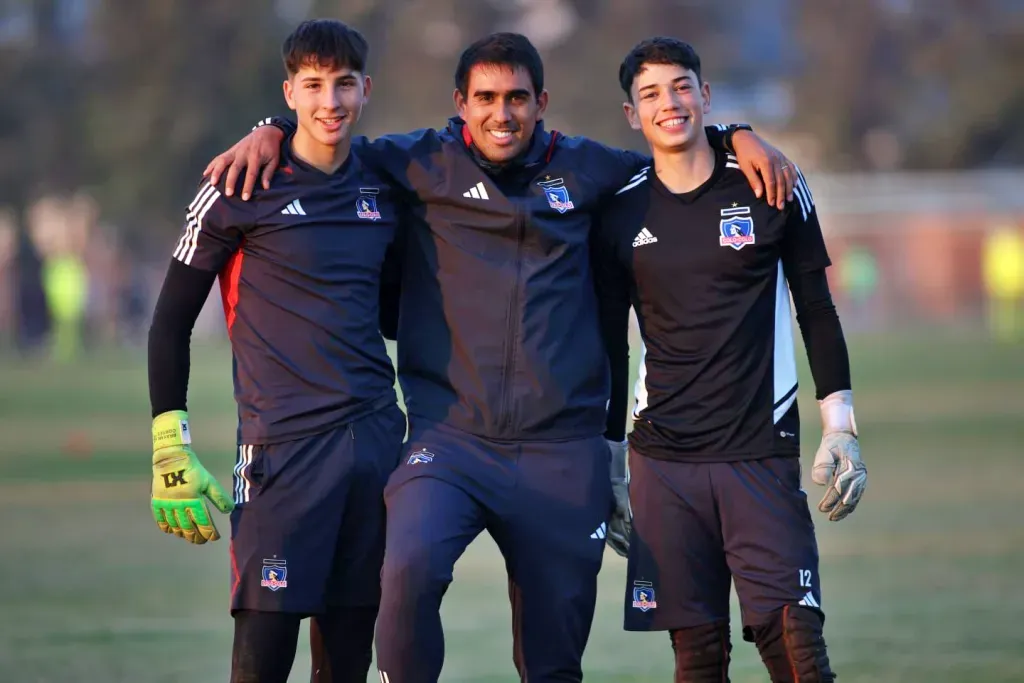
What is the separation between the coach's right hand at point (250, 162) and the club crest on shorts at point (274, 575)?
1244mm

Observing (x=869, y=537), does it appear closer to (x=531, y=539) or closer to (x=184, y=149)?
(x=531, y=539)

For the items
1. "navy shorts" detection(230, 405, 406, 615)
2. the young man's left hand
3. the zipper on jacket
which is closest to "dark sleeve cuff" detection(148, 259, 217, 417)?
"navy shorts" detection(230, 405, 406, 615)

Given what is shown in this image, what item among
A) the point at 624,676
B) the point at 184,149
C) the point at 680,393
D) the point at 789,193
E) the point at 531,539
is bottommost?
the point at 624,676

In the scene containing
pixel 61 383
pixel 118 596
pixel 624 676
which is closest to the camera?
pixel 624 676

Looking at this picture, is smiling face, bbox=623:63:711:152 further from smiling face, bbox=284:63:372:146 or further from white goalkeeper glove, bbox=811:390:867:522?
white goalkeeper glove, bbox=811:390:867:522

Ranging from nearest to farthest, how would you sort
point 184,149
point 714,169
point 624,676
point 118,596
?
point 714,169 < point 624,676 < point 118,596 < point 184,149

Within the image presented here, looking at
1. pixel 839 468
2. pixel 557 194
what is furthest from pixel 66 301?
pixel 839 468

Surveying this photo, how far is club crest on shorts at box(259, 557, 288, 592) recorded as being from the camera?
19.7 feet

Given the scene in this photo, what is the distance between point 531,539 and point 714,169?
1.51 metres

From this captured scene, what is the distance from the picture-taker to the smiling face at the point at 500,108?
6.21 meters

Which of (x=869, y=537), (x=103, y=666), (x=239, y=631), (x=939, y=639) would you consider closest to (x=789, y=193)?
(x=239, y=631)

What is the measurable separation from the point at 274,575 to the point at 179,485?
45 cm

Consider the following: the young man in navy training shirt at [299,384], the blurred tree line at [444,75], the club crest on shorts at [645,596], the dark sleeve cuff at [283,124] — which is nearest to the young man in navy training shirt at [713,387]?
the club crest on shorts at [645,596]

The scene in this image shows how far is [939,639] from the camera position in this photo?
8742mm
